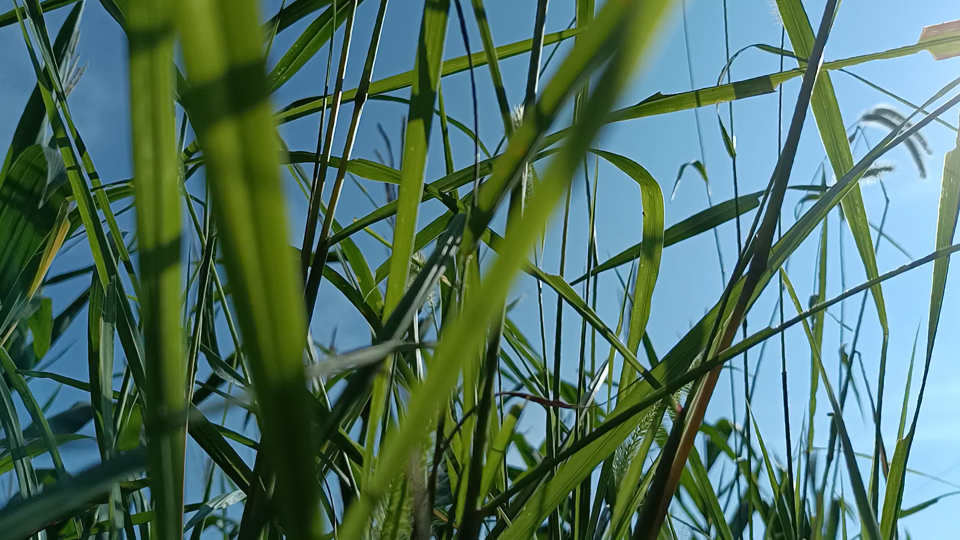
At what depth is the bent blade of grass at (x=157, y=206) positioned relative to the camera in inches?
3.3

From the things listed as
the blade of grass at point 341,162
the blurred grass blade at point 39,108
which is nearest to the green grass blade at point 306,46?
the blade of grass at point 341,162

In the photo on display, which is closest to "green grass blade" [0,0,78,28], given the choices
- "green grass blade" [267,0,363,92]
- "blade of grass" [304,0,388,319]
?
"green grass blade" [267,0,363,92]

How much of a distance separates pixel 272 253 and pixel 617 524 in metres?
0.26

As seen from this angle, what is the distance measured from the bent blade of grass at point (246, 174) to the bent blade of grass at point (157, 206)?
0.11 feet

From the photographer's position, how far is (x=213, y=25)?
6 centimetres

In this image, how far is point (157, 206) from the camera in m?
0.09

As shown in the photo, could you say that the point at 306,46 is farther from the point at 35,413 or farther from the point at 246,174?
the point at 246,174

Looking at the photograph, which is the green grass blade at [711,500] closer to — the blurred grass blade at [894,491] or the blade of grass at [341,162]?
the blurred grass blade at [894,491]

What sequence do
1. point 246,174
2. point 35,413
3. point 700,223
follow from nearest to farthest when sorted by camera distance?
point 246,174, point 35,413, point 700,223

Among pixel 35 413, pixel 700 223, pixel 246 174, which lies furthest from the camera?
pixel 700 223

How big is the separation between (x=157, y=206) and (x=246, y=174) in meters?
0.04

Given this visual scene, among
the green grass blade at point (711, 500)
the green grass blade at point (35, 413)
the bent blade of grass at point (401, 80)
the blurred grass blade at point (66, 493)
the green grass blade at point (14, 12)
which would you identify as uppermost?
the green grass blade at point (14, 12)

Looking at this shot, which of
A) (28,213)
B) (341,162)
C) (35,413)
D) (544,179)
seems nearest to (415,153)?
(341,162)

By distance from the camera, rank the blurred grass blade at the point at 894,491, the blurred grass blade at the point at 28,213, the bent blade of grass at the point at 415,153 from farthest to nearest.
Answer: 1. the blurred grass blade at the point at 28,213
2. the blurred grass blade at the point at 894,491
3. the bent blade of grass at the point at 415,153
